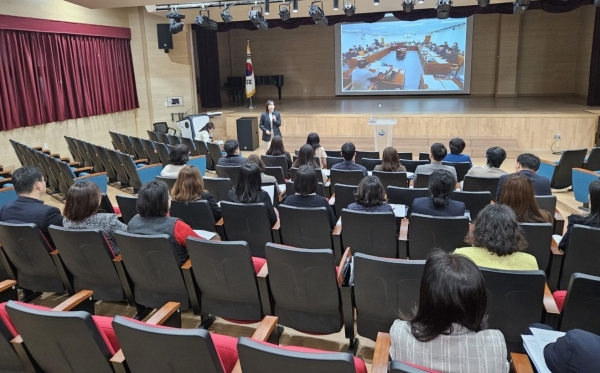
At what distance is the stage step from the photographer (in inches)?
395

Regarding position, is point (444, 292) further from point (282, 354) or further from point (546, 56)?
point (546, 56)

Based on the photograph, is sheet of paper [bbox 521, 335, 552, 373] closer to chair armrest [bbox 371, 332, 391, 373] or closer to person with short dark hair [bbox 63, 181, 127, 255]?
chair armrest [bbox 371, 332, 391, 373]

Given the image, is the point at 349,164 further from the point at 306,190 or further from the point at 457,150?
the point at 306,190

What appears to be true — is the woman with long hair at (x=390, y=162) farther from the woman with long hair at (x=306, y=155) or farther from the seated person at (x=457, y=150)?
the seated person at (x=457, y=150)

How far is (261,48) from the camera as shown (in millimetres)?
16547

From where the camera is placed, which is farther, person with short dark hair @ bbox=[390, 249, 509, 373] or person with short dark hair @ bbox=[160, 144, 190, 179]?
person with short dark hair @ bbox=[160, 144, 190, 179]

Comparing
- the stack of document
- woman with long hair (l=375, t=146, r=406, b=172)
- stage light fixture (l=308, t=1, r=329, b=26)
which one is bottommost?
the stack of document

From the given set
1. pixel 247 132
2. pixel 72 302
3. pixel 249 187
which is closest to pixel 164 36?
pixel 247 132

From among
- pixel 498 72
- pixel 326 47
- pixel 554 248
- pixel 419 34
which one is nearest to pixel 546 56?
pixel 498 72

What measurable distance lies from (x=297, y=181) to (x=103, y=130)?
865 cm

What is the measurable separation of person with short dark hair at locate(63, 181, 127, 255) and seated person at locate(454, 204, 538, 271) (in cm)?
234

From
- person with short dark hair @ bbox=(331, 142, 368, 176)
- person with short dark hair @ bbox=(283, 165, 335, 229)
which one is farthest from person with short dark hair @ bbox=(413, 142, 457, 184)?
person with short dark hair @ bbox=(283, 165, 335, 229)

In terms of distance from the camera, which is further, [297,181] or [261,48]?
[261,48]

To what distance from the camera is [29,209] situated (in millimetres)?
3346
